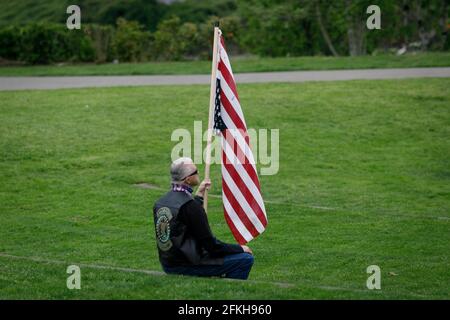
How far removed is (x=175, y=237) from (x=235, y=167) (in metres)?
1.43

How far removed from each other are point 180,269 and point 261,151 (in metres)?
10.2

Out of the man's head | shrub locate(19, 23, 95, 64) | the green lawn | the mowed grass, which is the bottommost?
the mowed grass

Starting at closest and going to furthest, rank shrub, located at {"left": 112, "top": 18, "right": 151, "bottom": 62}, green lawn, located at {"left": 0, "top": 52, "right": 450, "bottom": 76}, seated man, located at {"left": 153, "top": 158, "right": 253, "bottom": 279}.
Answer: seated man, located at {"left": 153, "top": 158, "right": 253, "bottom": 279}
green lawn, located at {"left": 0, "top": 52, "right": 450, "bottom": 76}
shrub, located at {"left": 112, "top": 18, "right": 151, "bottom": 62}

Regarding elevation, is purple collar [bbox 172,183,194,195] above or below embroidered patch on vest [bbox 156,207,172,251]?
above

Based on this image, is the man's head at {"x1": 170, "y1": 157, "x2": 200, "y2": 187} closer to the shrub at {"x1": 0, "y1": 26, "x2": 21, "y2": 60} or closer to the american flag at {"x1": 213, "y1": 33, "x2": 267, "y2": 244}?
the american flag at {"x1": 213, "y1": 33, "x2": 267, "y2": 244}

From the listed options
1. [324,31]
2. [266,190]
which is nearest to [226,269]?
[266,190]

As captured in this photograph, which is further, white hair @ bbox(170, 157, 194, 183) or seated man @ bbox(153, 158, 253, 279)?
white hair @ bbox(170, 157, 194, 183)

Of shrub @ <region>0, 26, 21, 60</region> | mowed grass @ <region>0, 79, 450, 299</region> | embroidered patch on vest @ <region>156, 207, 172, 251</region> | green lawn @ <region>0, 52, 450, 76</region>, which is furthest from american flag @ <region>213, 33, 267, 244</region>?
shrub @ <region>0, 26, 21, 60</region>

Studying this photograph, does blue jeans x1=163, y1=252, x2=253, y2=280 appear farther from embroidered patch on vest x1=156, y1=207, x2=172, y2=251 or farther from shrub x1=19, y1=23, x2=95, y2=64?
shrub x1=19, y1=23, x2=95, y2=64

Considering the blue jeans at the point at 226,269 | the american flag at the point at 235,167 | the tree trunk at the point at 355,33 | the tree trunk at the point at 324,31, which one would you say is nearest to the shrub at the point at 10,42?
the tree trunk at the point at 355,33

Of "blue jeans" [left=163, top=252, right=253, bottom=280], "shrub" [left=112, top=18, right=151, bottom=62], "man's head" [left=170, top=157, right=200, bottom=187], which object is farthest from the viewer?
"shrub" [left=112, top=18, right=151, bottom=62]

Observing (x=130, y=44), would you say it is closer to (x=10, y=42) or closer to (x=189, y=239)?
(x=10, y=42)

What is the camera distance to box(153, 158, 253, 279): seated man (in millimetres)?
9125

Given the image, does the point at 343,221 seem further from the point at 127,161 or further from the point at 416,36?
the point at 416,36
